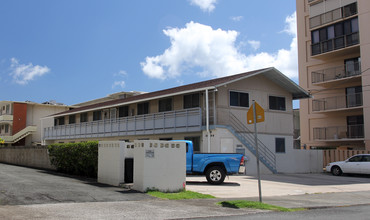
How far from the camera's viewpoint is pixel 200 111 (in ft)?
80.9

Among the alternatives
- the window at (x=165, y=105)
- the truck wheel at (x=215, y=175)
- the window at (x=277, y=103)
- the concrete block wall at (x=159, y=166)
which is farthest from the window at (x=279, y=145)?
the concrete block wall at (x=159, y=166)

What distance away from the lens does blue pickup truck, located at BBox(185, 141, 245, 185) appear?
1675 centimetres

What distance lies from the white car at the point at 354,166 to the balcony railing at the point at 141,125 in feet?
29.9

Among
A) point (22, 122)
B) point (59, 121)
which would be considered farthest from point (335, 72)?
point (22, 122)

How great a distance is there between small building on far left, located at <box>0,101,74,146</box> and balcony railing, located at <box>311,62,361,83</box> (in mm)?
39387

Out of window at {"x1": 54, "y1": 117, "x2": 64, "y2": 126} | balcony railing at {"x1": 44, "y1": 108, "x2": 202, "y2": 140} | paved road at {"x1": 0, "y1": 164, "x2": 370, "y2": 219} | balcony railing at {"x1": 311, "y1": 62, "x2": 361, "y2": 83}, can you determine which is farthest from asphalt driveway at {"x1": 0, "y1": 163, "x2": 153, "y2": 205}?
window at {"x1": 54, "y1": 117, "x2": 64, "y2": 126}

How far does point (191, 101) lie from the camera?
87.9ft

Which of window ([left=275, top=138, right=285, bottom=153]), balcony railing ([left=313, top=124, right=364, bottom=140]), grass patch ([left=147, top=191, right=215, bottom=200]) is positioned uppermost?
balcony railing ([left=313, top=124, right=364, bottom=140])

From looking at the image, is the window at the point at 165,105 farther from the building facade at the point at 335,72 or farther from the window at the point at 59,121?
the window at the point at 59,121

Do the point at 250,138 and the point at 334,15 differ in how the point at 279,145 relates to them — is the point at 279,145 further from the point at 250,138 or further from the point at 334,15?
the point at 334,15

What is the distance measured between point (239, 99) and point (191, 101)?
325cm

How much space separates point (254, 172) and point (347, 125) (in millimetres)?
14449

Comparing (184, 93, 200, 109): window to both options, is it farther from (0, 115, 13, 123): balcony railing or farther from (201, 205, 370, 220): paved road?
(0, 115, 13, 123): balcony railing

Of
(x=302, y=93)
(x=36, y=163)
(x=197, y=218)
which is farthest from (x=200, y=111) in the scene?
(x=197, y=218)
